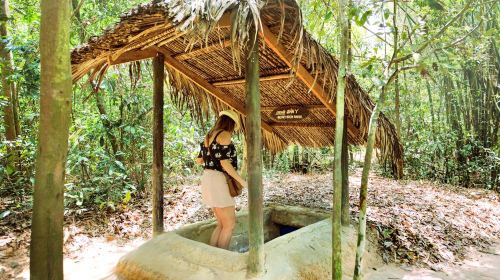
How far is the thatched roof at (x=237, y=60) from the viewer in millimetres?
2467

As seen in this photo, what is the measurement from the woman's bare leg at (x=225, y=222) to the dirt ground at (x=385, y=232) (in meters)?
1.32

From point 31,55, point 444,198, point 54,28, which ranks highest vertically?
point 31,55

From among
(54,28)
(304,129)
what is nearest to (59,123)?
(54,28)

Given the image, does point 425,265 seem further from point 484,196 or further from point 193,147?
point 193,147

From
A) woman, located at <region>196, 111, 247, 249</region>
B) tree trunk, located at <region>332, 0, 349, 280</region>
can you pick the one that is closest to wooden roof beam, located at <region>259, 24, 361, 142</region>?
tree trunk, located at <region>332, 0, 349, 280</region>

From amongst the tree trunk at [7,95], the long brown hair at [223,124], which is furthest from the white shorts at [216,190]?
the tree trunk at [7,95]

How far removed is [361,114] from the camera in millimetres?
3844

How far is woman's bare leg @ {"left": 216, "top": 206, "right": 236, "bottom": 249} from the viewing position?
3.49 metres

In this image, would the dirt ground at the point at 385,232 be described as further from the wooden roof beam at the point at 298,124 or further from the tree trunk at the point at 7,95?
the wooden roof beam at the point at 298,124

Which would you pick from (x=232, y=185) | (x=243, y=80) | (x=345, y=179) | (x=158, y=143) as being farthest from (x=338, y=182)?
(x=158, y=143)

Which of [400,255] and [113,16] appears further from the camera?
[113,16]

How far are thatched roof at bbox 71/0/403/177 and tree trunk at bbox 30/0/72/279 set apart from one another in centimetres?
79

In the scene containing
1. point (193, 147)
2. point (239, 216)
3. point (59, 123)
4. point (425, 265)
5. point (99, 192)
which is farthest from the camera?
point (193, 147)

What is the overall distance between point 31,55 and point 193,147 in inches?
128
